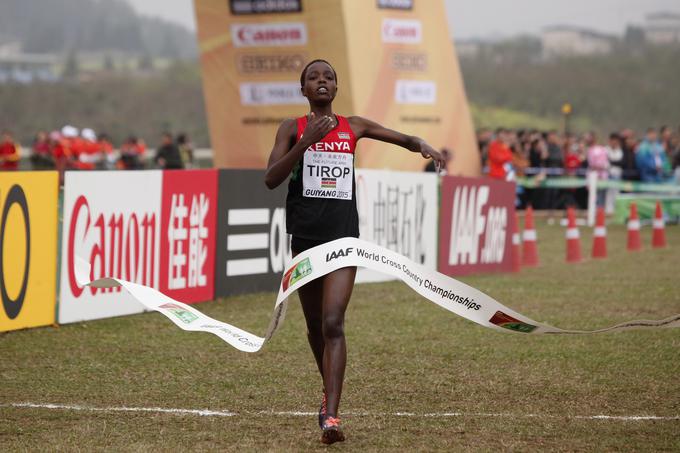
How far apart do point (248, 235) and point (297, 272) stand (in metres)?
7.39

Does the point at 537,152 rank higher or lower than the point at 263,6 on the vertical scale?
lower

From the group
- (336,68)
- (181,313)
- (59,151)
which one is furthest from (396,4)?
(181,313)

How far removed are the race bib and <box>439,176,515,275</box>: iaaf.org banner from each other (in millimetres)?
10690

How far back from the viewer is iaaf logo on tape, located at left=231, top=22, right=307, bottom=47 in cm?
2909

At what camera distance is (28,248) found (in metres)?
11.7

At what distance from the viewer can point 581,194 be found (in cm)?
3378

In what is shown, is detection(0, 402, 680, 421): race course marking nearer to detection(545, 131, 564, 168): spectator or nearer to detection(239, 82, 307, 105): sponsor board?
detection(239, 82, 307, 105): sponsor board

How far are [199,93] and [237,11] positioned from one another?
236 feet

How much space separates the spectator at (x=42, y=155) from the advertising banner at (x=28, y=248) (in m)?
22.4

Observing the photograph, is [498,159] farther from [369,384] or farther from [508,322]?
[508,322]

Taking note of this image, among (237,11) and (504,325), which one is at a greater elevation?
(237,11)

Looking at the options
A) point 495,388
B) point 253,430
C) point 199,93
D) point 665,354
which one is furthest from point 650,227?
point 199,93

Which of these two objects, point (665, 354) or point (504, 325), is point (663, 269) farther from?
point (504, 325)

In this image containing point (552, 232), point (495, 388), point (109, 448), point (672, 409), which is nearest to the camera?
point (109, 448)
